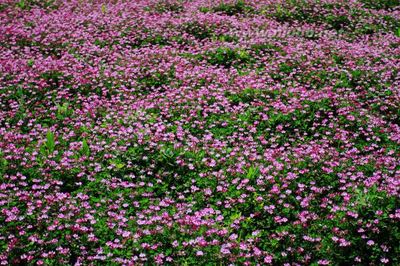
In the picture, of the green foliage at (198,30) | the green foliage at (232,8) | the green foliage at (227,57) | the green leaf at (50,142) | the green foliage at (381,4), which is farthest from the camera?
the green foliage at (381,4)

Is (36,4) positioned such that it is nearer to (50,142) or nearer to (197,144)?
(50,142)

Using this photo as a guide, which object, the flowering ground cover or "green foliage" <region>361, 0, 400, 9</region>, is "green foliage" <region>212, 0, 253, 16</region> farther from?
"green foliage" <region>361, 0, 400, 9</region>

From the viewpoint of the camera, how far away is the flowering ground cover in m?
4.89

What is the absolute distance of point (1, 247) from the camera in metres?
4.77

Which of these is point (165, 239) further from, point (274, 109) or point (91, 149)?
point (274, 109)

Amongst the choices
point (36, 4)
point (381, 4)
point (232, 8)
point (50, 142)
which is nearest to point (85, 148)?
point (50, 142)

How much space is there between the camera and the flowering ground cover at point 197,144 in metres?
4.89

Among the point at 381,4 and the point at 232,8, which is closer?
the point at 232,8

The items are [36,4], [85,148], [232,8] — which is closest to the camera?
[85,148]

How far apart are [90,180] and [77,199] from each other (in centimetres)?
46

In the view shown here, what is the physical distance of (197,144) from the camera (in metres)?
6.78

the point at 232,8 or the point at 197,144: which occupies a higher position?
the point at 232,8

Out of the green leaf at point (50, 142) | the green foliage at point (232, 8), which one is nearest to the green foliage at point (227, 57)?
the green foliage at point (232, 8)

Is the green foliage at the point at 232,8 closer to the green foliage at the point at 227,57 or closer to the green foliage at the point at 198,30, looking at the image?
the green foliage at the point at 198,30
